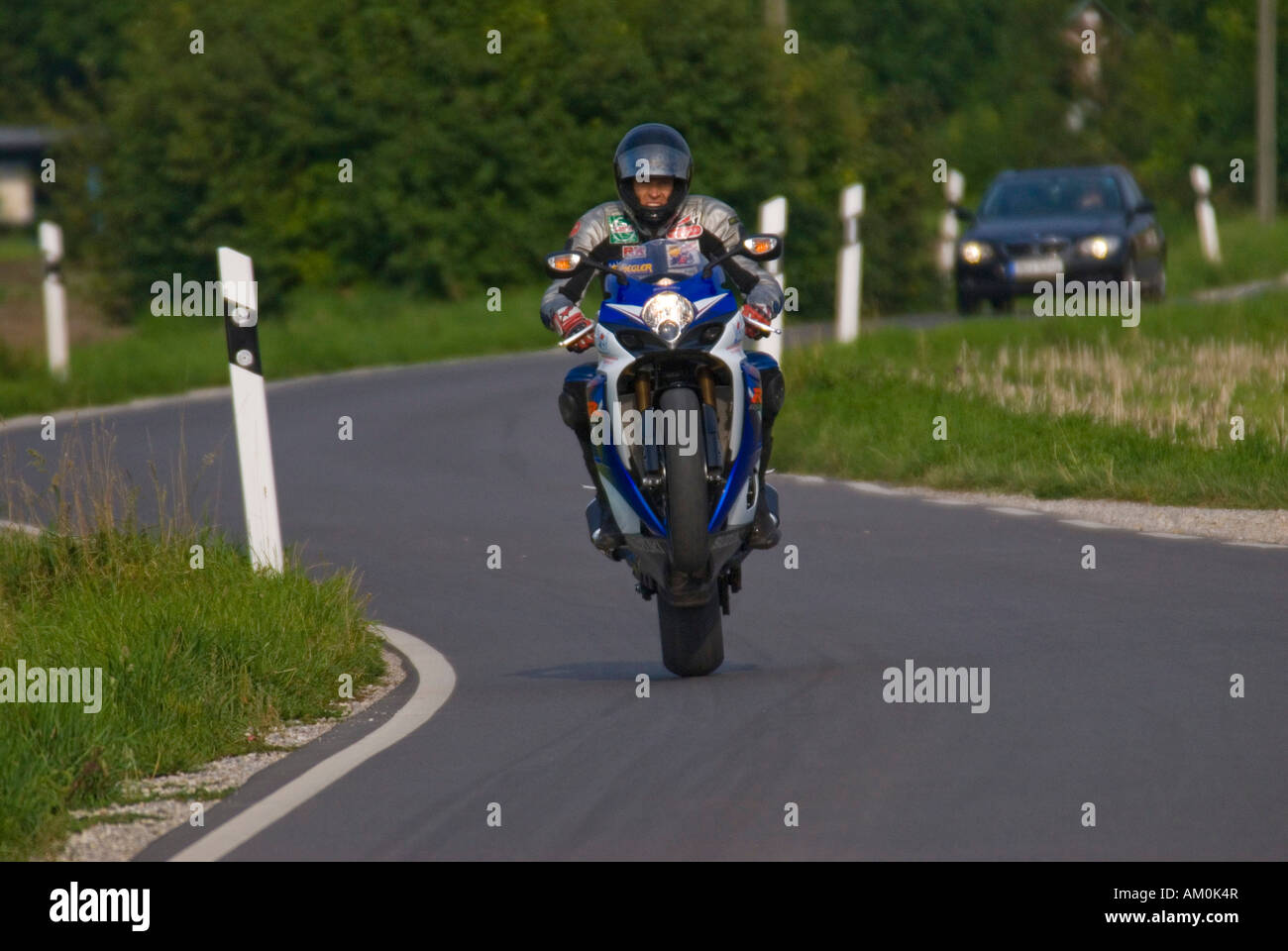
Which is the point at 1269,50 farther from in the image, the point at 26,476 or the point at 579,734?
the point at 579,734

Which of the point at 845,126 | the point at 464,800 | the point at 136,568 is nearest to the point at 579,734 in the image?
the point at 464,800

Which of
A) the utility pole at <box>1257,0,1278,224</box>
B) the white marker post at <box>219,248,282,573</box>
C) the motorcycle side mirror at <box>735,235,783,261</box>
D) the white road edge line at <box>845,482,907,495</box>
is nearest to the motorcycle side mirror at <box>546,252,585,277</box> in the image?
the motorcycle side mirror at <box>735,235,783,261</box>

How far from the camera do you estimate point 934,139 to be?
4069cm

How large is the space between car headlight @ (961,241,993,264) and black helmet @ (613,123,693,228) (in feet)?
59.8

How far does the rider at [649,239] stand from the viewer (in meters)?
9.03

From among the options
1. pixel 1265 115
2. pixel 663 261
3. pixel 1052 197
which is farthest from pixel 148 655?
pixel 1265 115

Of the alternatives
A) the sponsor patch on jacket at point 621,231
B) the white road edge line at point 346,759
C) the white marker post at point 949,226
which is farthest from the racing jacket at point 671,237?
the white marker post at point 949,226

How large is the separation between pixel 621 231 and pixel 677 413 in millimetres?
1018

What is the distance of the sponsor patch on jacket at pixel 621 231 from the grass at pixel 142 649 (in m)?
1.81

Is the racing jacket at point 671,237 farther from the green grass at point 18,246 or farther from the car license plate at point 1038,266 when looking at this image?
the green grass at point 18,246

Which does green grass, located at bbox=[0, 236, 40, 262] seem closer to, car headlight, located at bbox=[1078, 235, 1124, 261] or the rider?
car headlight, located at bbox=[1078, 235, 1124, 261]

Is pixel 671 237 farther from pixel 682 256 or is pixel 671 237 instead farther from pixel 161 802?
pixel 161 802

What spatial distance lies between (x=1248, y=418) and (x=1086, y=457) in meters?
1.97

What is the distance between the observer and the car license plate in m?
26.6
